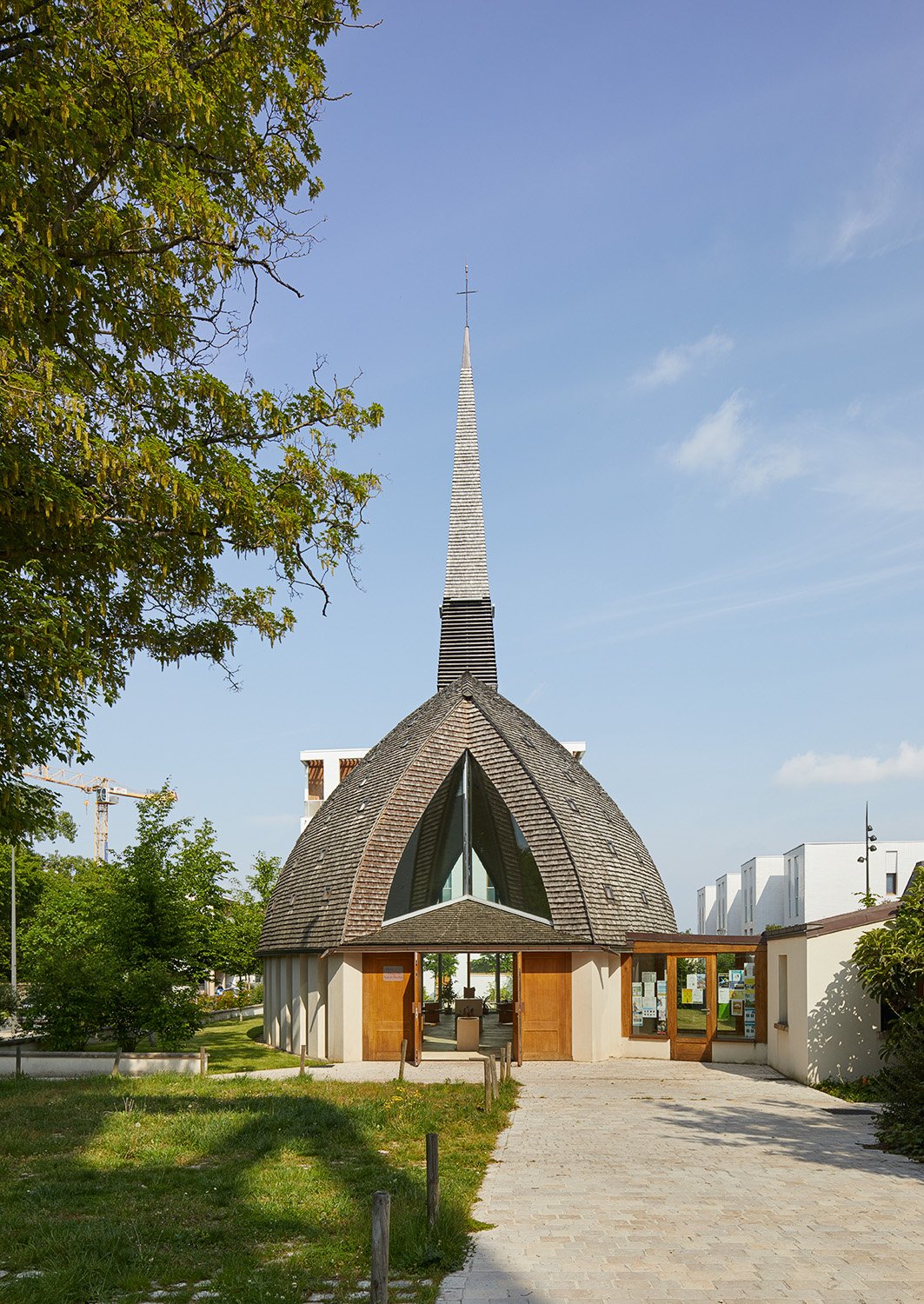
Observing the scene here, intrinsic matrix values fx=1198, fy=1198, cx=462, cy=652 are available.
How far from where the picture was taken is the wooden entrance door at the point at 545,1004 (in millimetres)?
27250

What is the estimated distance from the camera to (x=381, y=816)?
29.6m

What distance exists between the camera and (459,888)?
30.5 m

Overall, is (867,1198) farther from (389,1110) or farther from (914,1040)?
(389,1110)

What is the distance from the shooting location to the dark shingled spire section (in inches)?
1400

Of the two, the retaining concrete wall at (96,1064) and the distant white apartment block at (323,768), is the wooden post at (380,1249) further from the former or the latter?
the distant white apartment block at (323,768)

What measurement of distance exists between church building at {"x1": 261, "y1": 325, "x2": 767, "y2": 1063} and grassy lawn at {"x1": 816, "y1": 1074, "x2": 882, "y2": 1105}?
5.81m

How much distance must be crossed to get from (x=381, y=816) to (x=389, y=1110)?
12199 mm

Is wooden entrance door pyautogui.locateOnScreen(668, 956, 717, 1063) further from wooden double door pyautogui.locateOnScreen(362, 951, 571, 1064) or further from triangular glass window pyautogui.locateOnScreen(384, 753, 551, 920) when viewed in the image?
triangular glass window pyautogui.locateOnScreen(384, 753, 551, 920)

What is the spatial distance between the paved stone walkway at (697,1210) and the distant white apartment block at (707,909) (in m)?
91.3

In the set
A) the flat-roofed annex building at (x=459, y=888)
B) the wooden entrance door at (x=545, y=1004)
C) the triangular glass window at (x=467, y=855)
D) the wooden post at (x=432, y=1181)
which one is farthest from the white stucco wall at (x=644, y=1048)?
the wooden post at (x=432, y=1181)

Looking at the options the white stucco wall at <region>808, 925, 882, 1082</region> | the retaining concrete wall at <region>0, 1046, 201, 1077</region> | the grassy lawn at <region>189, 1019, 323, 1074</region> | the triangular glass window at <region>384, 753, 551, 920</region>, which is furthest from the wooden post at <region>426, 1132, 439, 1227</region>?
the triangular glass window at <region>384, 753, 551, 920</region>

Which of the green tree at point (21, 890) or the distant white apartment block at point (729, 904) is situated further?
the distant white apartment block at point (729, 904)

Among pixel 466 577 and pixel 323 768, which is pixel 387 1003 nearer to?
pixel 466 577

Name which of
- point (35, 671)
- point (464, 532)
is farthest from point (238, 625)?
point (464, 532)
